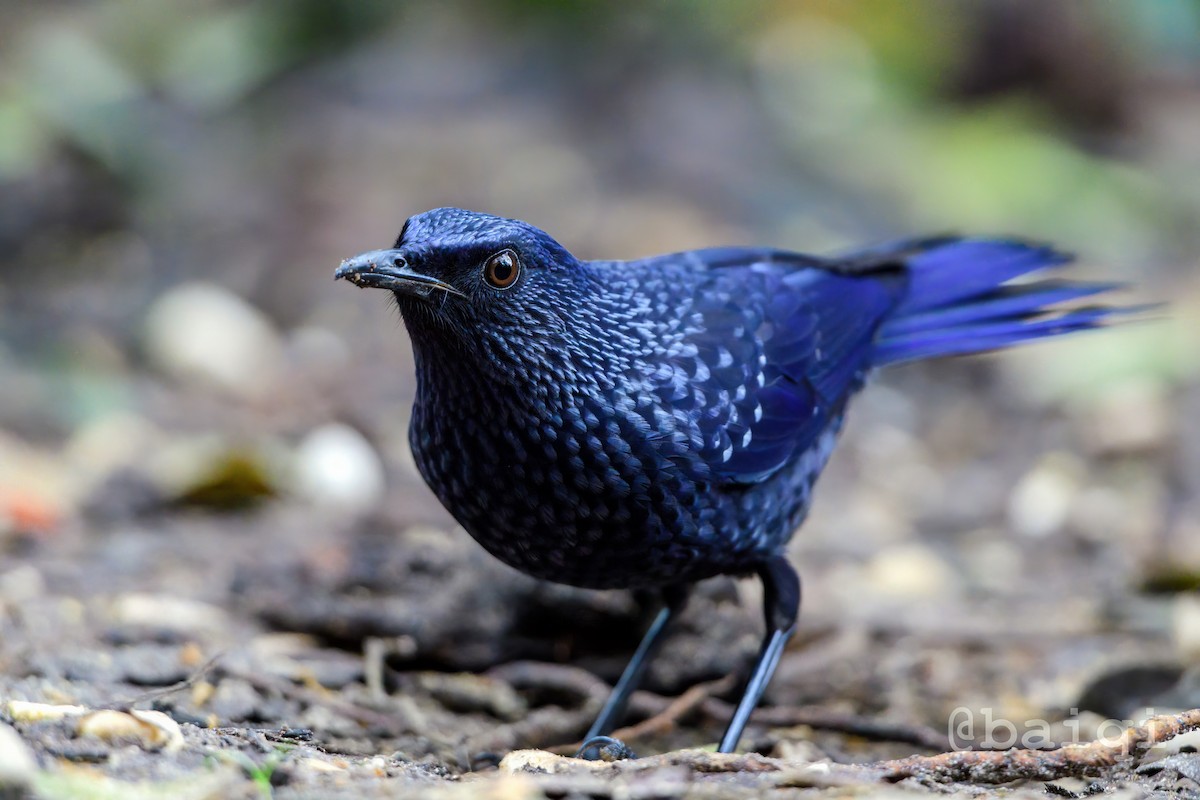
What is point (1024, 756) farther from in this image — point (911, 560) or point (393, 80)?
point (393, 80)

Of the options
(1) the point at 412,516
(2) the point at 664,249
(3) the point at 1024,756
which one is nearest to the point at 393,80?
(2) the point at 664,249

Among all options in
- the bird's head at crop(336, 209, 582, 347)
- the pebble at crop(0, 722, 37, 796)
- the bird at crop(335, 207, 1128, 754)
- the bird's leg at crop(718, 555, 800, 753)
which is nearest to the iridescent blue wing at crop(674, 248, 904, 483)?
the bird at crop(335, 207, 1128, 754)

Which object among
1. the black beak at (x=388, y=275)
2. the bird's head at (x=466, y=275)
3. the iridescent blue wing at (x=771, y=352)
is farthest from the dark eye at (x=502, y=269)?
the iridescent blue wing at (x=771, y=352)

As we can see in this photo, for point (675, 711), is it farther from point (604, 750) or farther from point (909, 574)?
point (909, 574)

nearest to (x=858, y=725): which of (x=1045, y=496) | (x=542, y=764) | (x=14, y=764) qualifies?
(x=542, y=764)

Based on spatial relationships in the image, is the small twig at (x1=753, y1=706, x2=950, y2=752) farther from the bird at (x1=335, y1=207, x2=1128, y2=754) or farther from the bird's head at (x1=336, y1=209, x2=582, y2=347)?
the bird's head at (x1=336, y1=209, x2=582, y2=347)

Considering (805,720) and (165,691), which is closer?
(165,691)
